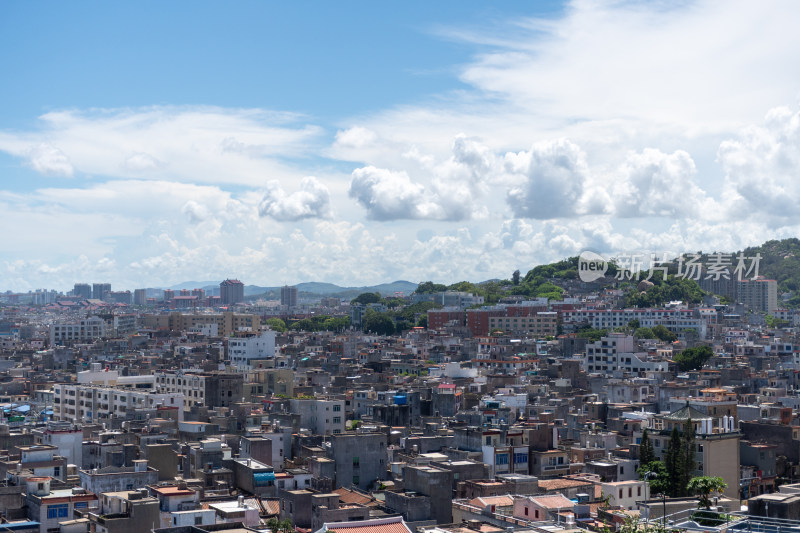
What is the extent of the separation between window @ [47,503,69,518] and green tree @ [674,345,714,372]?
4619 cm

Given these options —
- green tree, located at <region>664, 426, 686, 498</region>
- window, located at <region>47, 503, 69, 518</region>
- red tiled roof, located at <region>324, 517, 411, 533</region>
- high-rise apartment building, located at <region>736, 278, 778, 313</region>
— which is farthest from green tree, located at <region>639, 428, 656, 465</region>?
high-rise apartment building, located at <region>736, 278, 778, 313</region>

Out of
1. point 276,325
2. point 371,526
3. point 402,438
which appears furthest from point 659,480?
point 276,325

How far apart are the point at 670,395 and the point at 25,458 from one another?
29362 mm

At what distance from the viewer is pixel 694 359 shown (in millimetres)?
61312

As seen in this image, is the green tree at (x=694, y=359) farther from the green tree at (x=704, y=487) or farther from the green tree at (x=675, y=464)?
the green tree at (x=704, y=487)

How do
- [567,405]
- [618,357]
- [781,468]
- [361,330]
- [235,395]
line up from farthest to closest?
[361,330] → [618,357] → [235,395] → [567,405] → [781,468]

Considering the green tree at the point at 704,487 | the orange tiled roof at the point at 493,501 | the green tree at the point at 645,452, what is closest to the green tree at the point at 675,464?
the green tree at the point at 645,452

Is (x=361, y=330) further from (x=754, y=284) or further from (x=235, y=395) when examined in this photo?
(x=235, y=395)

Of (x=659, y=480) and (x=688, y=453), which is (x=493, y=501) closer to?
(x=659, y=480)

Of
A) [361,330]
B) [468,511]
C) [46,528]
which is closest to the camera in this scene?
[46,528]

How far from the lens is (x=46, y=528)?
21.9m

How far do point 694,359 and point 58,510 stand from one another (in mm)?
46688

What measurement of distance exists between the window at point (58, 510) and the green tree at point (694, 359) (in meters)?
46.2

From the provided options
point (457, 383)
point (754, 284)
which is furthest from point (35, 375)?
point (754, 284)
